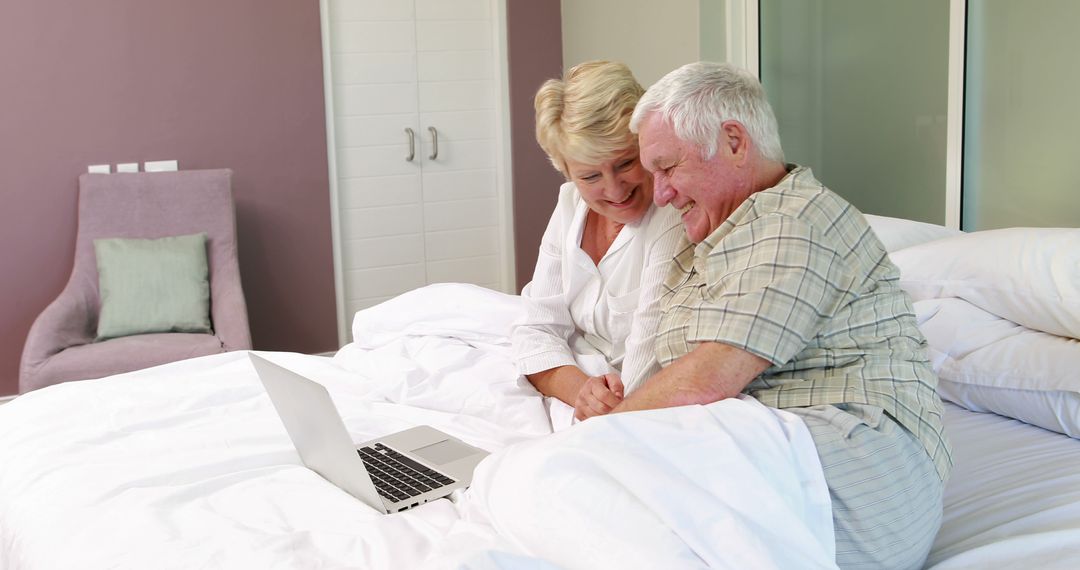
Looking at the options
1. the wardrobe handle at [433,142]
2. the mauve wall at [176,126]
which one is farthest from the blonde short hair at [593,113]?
the wardrobe handle at [433,142]

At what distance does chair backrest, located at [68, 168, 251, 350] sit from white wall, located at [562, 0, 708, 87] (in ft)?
6.42

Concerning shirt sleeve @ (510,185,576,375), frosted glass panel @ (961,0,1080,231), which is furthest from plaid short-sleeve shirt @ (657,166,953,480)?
frosted glass panel @ (961,0,1080,231)

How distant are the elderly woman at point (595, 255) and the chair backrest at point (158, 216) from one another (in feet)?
7.53

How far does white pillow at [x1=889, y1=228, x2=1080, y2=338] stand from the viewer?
197 centimetres

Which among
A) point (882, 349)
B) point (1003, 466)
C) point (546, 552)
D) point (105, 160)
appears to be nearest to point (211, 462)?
point (546, 552)

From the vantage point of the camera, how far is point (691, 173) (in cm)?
168

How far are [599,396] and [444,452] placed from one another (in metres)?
0.32

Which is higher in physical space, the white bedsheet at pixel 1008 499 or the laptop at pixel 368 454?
the laptop at pixel 368 454

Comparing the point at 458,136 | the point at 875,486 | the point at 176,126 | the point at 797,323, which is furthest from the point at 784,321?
the point at 458,136

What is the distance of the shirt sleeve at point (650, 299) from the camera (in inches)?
76.9

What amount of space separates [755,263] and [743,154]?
0.77ft

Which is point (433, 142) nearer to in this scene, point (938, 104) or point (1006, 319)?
point (938, 104)

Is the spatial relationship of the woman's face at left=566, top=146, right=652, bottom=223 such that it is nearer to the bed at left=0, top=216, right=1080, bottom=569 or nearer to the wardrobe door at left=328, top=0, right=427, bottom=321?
the bed at left=0, top=216, right=1080, bottom=569

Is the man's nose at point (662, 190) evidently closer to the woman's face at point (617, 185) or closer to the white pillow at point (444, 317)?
the woman's face at point (617, 185)
